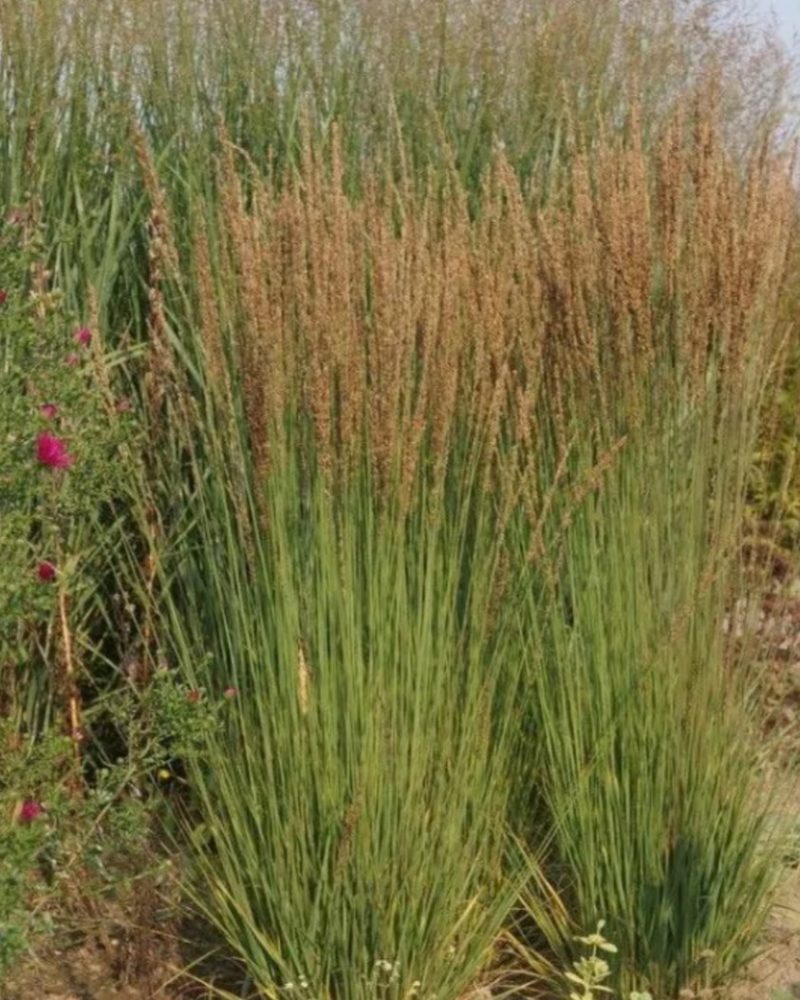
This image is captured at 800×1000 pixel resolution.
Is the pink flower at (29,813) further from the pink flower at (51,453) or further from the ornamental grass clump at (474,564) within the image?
the pink flower at (51,453)

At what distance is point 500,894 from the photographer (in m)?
4.04

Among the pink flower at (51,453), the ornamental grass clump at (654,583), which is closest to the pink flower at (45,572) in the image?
the pink flower at (51,453)

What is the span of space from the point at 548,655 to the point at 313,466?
2.27 ft

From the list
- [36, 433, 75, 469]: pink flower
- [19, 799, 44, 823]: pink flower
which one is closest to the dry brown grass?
[36, 433, 75, 469]: pink flower

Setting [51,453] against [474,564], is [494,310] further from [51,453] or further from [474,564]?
[51,453]

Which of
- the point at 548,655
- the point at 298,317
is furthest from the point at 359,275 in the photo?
the point at 548,655

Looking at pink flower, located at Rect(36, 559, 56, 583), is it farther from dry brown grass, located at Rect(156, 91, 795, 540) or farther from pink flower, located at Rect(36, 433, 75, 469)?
dry brown grass, located at Rect(156, 91, 795, 540)

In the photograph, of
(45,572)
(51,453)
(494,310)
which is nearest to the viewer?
(51,453)

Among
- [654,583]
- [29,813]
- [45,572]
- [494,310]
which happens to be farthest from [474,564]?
[29,813]

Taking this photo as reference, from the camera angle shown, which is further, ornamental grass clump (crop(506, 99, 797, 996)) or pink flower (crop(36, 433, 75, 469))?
ornamental grass clump (crop(506, 99, 797, 996))

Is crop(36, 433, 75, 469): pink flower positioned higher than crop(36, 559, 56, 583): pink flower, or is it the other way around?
crop(36, 433, 75, 469): pink flower

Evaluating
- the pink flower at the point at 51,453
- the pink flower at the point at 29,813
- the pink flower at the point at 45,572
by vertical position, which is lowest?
the pink flower at the point at 29,813

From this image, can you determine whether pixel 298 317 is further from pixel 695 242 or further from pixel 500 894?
pixel 500 894

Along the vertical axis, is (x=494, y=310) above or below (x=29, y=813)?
above
